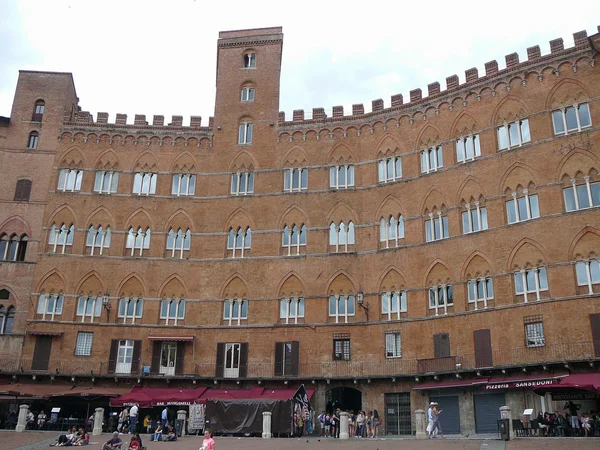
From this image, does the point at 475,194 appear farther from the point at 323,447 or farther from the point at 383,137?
the point at 323,447

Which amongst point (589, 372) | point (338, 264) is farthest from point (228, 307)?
point (589, 372)

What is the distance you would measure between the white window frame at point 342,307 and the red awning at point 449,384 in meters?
6.86

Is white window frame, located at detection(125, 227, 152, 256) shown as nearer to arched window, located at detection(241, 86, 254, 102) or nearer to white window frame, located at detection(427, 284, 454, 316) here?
arched window, located at detection(241, 86, 254, 102)

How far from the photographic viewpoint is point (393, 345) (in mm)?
41781

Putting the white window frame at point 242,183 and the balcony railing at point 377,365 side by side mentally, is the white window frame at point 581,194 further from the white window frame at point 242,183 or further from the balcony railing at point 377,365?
the white window frame at point 242,183

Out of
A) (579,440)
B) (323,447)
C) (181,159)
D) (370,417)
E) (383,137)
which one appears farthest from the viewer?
(181,159)

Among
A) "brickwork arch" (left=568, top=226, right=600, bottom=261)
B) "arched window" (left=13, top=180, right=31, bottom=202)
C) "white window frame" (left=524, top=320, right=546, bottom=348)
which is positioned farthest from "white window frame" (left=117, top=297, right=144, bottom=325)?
"brickwork arch" (left=568, top=226, right=600, bottom=261)

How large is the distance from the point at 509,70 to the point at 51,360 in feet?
117

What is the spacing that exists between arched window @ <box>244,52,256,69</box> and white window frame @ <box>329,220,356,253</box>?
1509 centimetres

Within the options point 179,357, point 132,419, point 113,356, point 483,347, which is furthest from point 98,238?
point 483,347

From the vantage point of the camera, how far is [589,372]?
33.3m

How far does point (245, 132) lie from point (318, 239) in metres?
10.6

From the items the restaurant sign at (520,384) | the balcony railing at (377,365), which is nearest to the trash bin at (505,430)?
the restaurant sign at (520,384)

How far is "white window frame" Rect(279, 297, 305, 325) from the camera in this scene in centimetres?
4461
